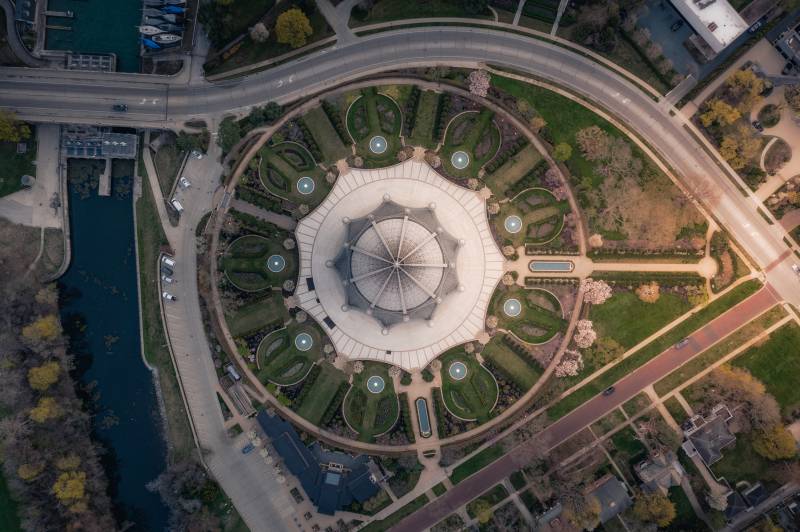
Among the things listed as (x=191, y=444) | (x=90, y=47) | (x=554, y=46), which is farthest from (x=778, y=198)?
(x=90, y=47)

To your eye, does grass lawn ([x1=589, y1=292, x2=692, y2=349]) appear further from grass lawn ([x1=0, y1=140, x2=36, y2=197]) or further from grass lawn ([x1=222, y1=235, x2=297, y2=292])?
grass lawn ([x1=0, y1=140, x2=36, y2=197])

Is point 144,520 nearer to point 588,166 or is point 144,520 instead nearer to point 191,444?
point 191,444

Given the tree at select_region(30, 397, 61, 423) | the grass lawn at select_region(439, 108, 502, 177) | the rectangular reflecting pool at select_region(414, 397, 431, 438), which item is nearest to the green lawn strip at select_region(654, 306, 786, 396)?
the rectangular reflecting pool at select_region(414, 397, 431, 438)

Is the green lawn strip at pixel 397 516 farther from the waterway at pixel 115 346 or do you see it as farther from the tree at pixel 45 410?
the tree at pixel 45 410

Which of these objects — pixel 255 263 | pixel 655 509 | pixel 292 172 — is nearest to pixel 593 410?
pixel 655 509

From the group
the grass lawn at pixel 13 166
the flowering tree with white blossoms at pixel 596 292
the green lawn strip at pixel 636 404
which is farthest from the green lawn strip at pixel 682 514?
the grass lawn at pixel 13 166
